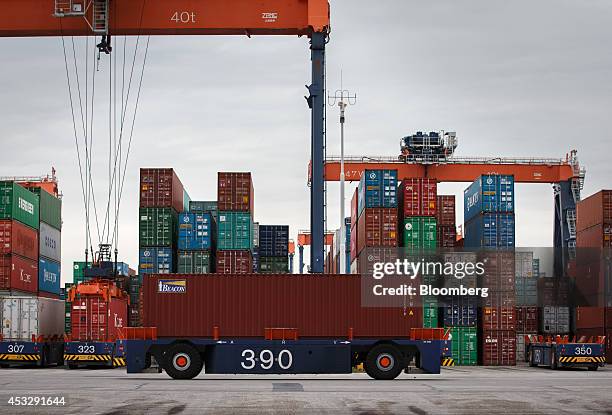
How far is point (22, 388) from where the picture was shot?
79.6 feet

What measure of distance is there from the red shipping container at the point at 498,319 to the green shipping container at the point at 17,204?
25.0 meters

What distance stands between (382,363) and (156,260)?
78.9 ft

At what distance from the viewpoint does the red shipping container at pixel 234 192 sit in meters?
53.5

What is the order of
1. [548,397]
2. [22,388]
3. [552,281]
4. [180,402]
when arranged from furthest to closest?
1. [552,281]
2. [22,388]
3. [548,397]
4. [180,402]

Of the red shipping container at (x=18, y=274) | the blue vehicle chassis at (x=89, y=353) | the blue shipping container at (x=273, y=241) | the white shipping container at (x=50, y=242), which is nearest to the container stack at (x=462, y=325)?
the blue shipping container at (x=273, y=241)

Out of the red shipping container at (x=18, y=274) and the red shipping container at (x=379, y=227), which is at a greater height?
the red shipping container at (x=379, y=227)

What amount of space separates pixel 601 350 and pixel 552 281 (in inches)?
679

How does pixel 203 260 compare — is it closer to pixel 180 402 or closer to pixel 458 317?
pixel 458 317

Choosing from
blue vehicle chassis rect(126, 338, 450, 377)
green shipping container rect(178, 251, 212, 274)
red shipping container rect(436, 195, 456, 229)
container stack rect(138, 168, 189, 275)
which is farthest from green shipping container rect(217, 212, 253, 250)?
blue vehicle chassis rect(126, 338, 450, 377)

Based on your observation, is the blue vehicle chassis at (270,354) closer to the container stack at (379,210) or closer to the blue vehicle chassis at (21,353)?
the blue vehicle chassis at (21,353)

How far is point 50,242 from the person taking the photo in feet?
185

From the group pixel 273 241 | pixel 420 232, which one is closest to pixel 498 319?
pixel 420 232

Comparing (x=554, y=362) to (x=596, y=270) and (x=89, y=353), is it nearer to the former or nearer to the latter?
(x=596, y=270)

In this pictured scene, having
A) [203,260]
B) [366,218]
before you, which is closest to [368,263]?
[366,218]
